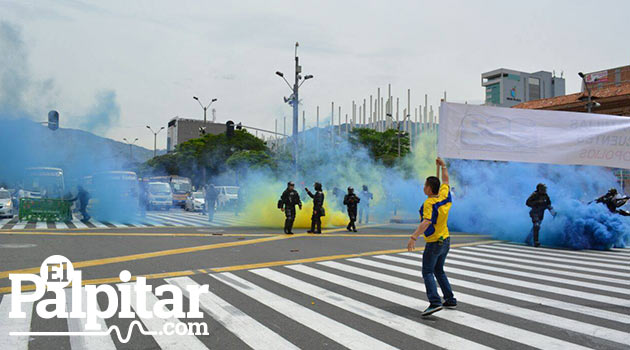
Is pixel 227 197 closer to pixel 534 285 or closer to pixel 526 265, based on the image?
pixel 526 265

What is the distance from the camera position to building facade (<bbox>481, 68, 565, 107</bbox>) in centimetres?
12850

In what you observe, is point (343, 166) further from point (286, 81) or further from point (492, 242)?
point (492, 242)

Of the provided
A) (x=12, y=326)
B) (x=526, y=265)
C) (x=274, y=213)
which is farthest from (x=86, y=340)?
(x=274, y=213)

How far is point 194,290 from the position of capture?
7254 millimetres

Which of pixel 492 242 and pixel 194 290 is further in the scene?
pixel 492 242

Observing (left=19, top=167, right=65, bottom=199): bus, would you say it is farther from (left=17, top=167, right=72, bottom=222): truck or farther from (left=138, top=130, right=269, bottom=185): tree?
(left=138, top=130, right=269, bottom=185): tree

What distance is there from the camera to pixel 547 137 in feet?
41.7

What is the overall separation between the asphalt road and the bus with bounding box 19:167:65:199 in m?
12.1

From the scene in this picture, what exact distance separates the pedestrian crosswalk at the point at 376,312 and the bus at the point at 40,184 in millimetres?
19883

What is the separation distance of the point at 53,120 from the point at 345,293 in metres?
19.5

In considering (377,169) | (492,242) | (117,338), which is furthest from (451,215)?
(117,338)

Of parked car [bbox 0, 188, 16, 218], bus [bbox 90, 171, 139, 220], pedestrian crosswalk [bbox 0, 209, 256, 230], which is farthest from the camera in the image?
bus [bbox 90, 171, 139, 220]

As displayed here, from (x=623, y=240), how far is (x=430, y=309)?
10681mm

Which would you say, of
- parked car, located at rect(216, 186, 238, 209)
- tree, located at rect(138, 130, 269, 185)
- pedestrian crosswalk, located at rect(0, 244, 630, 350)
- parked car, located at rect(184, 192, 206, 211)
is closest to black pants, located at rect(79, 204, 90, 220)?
parked car, located at rect(184, 192, 206, 211)
